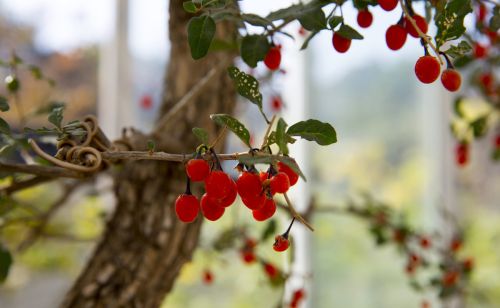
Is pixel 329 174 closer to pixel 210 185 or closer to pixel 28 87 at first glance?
pixel 28 87

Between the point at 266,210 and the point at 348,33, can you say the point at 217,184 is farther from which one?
the point at 348,33

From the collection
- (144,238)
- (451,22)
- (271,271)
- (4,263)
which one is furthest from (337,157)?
(451,22)

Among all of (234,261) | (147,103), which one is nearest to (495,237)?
(234,261)

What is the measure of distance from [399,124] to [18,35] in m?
1.84

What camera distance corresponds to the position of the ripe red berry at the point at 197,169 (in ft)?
1.32

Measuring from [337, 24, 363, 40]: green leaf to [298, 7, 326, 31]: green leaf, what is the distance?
2 centimetres

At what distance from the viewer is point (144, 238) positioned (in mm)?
846

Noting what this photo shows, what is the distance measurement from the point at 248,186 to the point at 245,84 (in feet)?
0.30

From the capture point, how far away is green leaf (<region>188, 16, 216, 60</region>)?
474 millimetres

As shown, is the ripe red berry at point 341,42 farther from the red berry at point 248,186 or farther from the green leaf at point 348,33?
the red berry at point 248,186

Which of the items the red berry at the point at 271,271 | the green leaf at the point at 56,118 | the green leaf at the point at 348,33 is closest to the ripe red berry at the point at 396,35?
the green leaf at the point at 348,33

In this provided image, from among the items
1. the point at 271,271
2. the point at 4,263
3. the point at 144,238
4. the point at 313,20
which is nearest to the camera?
the point at 313,20

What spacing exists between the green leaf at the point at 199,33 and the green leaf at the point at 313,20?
0.27ft

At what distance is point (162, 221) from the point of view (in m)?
0.85
